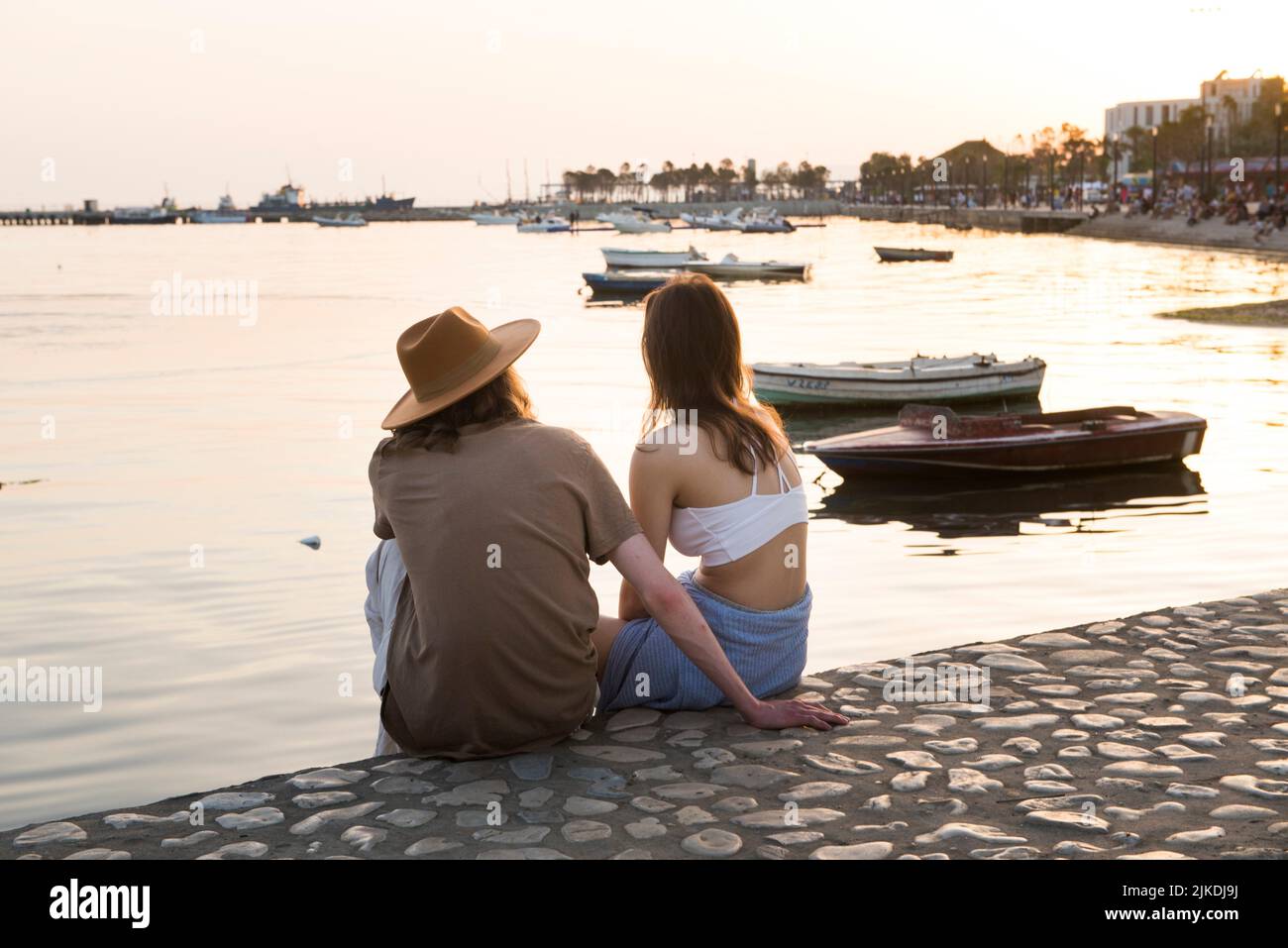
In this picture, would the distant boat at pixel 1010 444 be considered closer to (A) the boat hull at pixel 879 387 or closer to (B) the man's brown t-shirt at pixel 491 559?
(A) the boat hull at pixel 879 387

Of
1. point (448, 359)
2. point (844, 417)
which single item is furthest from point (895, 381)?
point (448, 359)

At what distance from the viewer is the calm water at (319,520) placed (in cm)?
1072

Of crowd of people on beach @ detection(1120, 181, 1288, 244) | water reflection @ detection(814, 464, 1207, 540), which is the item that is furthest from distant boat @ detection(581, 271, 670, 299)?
water reflection @ detection(814, 464, 1207, 540)

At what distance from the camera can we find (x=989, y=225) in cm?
16062

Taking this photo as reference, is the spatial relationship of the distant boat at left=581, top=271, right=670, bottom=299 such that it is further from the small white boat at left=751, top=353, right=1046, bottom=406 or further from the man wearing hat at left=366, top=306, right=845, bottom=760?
the man wearing hat at left=366, top=306, right=845, bottom=760

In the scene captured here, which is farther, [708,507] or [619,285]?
[619,285]

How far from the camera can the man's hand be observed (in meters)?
5.80

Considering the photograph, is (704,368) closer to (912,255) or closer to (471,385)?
(471,385)

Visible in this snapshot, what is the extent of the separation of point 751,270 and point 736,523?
6818 cm

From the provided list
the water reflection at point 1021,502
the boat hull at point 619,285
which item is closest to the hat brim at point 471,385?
the water reflection at point 1021,502

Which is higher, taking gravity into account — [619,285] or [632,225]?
[632,225]

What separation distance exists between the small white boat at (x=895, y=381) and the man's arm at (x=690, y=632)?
2102 centimetres

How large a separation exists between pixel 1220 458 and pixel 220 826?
65.0 ft

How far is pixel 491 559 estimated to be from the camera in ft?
16.7
